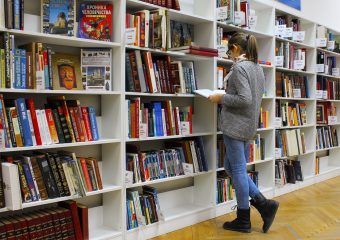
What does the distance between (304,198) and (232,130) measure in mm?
1739

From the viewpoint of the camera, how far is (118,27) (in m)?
2.67

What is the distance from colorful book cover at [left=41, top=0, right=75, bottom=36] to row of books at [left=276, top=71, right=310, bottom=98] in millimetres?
2565

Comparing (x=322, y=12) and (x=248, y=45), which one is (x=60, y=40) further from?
(x=322, y=12)

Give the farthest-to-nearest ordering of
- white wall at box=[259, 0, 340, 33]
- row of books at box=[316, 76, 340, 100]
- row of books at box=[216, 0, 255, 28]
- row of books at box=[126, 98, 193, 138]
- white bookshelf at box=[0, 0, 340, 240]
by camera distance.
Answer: white wall at box=[259, 0, 340, 33] → row of books at box=[316, 76, 340, 100] → row of books at box=[216, 0, 255, 28] → row of books at box=[126, 98, 193, 138] → white bookshelf at box=[0, 0, 340, 240]

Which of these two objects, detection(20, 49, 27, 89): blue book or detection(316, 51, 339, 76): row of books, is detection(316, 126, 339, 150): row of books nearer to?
detection(316, 51, 339, 76): row of books

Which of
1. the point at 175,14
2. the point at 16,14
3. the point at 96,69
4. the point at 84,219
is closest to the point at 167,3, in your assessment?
the point at 175,14

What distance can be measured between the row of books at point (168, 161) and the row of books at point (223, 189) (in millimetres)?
293

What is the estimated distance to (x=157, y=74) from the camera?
292 centimetres

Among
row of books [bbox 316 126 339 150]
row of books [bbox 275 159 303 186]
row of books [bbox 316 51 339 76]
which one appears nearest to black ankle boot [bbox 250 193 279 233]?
row of books [bbox 275 159 303 186]

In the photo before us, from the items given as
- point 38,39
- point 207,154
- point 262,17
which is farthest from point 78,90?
point 262,17

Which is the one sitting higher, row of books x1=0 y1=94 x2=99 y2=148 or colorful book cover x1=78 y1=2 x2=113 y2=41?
colorful book cover x1=78 y1=2 x2=113 y2=41

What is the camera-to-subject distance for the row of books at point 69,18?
83.3 inches

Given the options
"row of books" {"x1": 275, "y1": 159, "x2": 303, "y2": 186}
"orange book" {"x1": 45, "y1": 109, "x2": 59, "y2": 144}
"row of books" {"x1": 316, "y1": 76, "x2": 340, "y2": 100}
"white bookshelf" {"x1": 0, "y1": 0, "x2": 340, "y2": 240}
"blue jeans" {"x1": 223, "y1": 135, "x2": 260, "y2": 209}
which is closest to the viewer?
"orange book" {"x1": 45, "y1": 109, "x2": 59, "y2": 144}

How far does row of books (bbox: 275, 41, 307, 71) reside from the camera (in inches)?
171
